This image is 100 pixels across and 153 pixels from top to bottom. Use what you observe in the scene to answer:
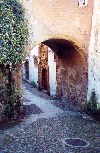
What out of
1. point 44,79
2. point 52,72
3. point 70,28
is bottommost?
point 44,79

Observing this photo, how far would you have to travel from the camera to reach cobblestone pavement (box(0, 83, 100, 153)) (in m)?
12.7

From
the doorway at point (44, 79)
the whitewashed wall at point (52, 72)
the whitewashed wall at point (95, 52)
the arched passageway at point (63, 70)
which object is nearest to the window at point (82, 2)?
the whitewashed wall at point (95, 52)

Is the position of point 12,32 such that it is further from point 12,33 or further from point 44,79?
point 44,79

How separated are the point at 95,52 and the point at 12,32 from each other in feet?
14.4

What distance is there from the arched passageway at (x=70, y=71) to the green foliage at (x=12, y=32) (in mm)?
3185

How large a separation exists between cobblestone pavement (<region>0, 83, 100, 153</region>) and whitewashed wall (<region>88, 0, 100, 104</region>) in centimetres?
186

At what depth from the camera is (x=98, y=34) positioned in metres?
16.0

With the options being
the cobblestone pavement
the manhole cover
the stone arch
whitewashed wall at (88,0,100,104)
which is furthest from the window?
the manhole cover

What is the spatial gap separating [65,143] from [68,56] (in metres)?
7.23

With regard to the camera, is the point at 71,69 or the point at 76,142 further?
the point at 71,69

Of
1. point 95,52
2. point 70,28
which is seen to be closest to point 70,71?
point 95,52

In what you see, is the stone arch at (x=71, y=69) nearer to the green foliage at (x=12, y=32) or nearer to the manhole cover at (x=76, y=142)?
the green foliage at (x=12, y=32)

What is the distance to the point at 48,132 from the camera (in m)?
14.5

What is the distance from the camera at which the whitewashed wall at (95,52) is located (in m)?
16.0
